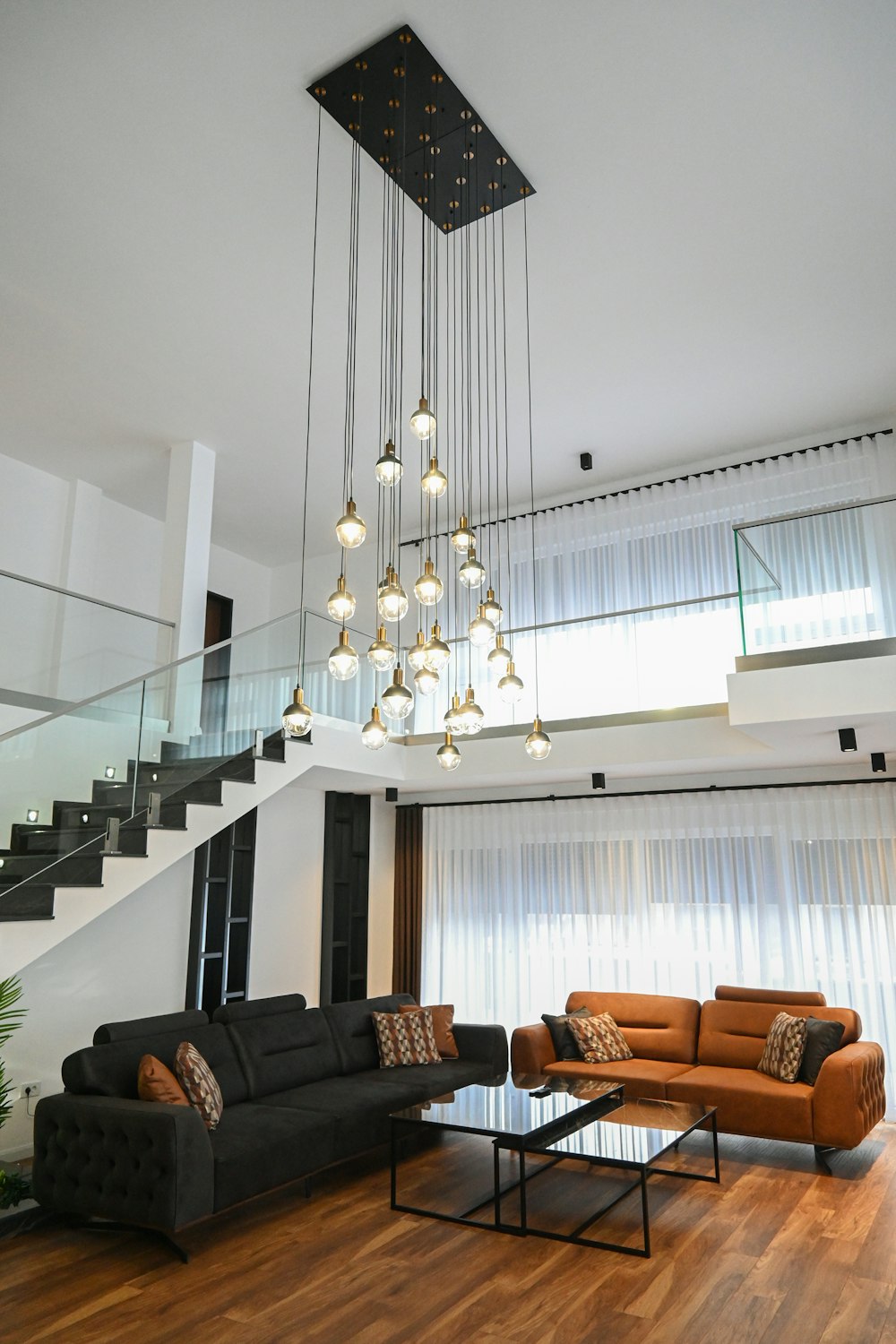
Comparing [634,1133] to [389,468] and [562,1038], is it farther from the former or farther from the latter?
[389,468]

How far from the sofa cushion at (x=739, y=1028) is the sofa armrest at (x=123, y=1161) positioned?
3.86 metres

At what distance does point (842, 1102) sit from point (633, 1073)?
1.42 metres

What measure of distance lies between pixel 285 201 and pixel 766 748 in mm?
4591

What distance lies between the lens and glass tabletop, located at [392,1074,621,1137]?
15.9 ft

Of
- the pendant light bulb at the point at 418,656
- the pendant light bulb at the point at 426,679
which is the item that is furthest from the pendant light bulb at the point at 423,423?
the pendant light bulb at the point at 426,679

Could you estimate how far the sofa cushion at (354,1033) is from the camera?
663 cm

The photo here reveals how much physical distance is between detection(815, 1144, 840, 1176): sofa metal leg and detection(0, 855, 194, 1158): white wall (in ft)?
15.4

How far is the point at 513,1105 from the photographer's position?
5297 mm

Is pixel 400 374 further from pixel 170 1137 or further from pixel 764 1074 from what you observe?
pixel 764 1074

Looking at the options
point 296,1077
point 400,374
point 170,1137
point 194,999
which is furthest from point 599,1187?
point 400,374

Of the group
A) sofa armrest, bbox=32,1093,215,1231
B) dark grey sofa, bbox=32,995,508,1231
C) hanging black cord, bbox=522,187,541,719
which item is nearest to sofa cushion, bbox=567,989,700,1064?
dark grey sofa, bbox=32,995,508,1231

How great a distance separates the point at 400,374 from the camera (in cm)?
641

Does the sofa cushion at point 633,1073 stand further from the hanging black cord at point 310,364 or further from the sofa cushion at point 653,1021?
the hanging black cord at point 310,364

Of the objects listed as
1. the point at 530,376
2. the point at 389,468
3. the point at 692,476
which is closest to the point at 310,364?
the point at 530,376
